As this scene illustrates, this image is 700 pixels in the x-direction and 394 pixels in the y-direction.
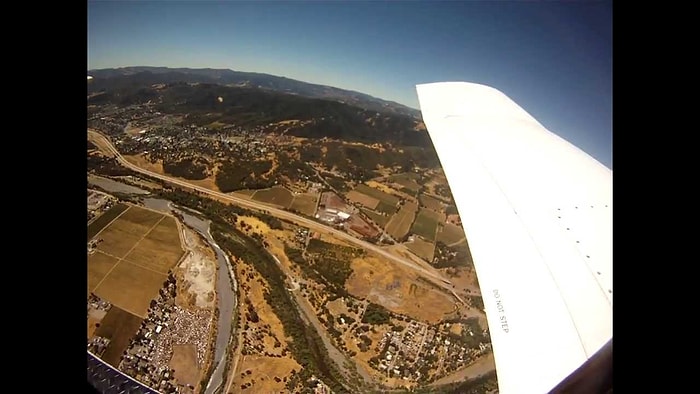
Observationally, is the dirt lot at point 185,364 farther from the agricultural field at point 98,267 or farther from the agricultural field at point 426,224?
the agricultural field at point 426,224

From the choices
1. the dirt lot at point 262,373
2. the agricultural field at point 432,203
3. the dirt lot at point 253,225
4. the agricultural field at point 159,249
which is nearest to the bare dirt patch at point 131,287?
the agricultural field at point 159,249

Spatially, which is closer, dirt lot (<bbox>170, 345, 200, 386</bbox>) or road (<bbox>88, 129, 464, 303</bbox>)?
dirt lot (<bbox>170, 345, 200, 386</bbox>)

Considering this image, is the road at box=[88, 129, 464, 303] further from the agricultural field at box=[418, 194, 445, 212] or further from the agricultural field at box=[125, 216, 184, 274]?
the agricultural field at box=[418, 194, 445, 212]

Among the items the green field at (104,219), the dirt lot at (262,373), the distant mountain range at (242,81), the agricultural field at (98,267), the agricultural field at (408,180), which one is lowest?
the dirt lot at (262,373)

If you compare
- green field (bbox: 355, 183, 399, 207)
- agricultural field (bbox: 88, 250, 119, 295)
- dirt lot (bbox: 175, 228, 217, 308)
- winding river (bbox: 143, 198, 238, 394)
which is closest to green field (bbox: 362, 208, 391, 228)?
green field (bbox: 355, 183, 399, 207)

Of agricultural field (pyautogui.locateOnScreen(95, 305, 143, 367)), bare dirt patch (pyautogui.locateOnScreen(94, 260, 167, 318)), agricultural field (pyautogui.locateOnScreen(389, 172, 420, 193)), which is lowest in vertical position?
agricultural field (pyautogui.locateOnScreen(95, 305, 143, 367))
